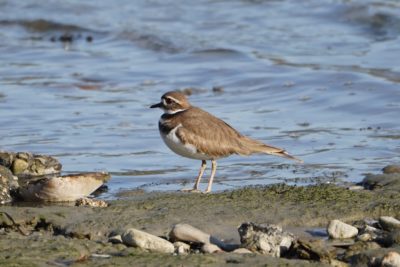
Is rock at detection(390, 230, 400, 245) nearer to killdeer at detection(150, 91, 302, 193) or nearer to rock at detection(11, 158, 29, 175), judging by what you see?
killdeer at detection(150, 91, 302, 193)

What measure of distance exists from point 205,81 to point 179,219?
7.42 meters

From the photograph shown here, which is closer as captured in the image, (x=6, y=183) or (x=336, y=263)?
(x=336, y=263)

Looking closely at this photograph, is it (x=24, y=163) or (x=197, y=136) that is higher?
(x=197, y=136)

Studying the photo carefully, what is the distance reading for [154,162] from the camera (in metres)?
9.28

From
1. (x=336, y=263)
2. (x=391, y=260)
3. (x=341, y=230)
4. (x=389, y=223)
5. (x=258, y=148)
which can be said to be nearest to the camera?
(x=391, y=260)

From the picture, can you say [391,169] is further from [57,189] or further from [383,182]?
[57,189]

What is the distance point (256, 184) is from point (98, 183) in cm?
133

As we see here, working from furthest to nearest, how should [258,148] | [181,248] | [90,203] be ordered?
[258,148] < [90,203] < [181,248]

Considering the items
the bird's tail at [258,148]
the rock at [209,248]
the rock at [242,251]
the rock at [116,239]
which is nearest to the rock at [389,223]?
the rock at [242,251]

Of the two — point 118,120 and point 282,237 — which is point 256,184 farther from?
point 118,120

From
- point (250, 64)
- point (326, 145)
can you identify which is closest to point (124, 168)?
point (326, 145)

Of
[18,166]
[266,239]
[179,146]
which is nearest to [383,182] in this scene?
[179,146]

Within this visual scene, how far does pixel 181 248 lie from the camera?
584cm

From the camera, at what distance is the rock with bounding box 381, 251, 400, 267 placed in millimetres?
5363
